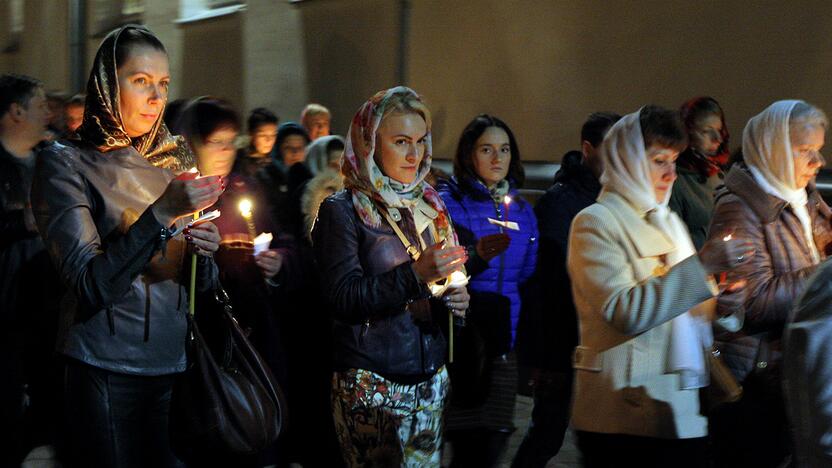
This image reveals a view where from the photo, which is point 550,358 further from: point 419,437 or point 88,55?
point 88,55

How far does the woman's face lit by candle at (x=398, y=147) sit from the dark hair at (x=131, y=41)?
0.95 m

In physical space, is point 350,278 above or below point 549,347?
A: above

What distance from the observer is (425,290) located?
13.3ft

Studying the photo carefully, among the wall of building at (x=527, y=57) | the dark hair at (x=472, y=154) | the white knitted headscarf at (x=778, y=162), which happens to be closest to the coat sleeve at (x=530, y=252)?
the dark hair at (x=472, y=154)

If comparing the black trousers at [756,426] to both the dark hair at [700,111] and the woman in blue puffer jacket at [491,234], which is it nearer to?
the woman in blue puffer jacket at [491,234]

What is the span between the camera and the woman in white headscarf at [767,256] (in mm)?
4648

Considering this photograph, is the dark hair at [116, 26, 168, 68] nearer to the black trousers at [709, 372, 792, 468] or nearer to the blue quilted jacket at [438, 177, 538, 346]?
the blue quilted jacket at [438, 177, 538, 346]

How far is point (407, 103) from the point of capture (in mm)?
4379

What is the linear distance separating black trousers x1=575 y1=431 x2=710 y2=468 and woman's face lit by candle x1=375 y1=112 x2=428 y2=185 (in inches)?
46.7

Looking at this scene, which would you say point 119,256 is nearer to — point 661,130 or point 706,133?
point 661,130

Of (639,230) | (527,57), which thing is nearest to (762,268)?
(639,230)

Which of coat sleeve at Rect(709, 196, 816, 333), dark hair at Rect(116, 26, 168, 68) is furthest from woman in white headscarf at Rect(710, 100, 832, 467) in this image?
dark hair at Rect(116, 26, 168, 68)

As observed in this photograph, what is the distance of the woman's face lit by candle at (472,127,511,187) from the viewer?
6.00 metres

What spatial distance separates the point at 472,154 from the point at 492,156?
116 mm
